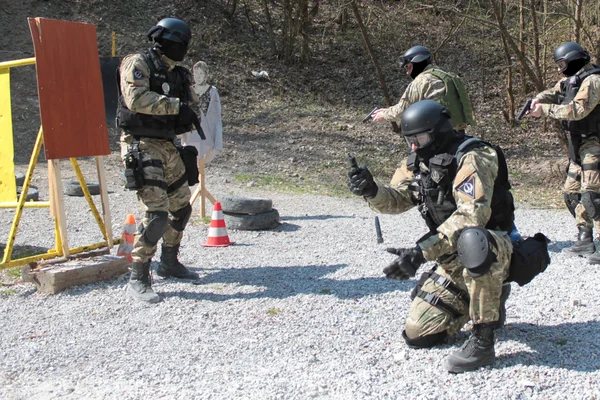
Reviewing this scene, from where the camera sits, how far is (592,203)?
633 cm

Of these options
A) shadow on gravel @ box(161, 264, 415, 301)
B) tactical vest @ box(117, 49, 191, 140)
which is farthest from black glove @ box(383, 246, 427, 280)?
tactical vest @ box(117, 49, 191, 140)

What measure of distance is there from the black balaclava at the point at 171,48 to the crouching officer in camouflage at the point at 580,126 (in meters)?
3.53

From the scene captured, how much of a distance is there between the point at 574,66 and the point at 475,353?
13.2 feet

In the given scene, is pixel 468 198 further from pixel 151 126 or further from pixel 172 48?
pixel 172 48

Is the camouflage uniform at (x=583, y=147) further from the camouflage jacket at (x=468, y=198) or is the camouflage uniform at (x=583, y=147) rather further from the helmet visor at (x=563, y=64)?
the camouflage jacket at (x=468, y=198)

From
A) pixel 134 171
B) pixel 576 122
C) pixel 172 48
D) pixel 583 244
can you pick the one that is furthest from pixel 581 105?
pixel 134 171

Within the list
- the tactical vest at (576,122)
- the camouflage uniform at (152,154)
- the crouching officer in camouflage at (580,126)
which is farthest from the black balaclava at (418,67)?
the camouflage uniform at (152,154)

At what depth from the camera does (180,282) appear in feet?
18.9

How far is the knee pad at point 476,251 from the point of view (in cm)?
355

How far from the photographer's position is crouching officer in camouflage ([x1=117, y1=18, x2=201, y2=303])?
5.13m

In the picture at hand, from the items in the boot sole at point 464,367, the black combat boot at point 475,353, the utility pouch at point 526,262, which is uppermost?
the utility pouch at point 526,262

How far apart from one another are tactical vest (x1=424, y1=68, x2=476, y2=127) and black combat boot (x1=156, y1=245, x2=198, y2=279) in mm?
2803

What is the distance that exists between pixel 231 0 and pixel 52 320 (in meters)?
16.7

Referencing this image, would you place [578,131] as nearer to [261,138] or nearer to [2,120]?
[2,120]
